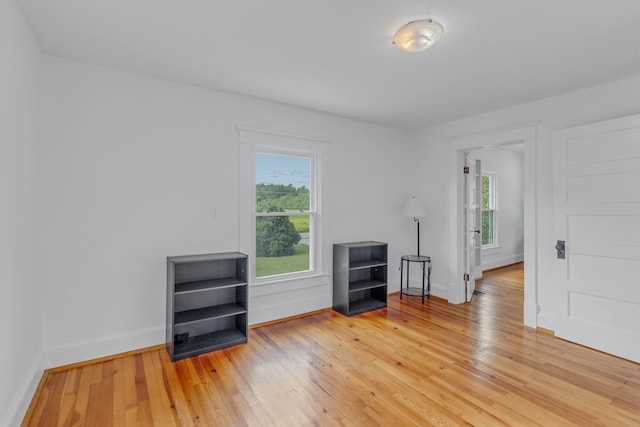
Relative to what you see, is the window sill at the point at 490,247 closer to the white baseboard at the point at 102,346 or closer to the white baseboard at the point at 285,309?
the white baseboard at the point at 285,309

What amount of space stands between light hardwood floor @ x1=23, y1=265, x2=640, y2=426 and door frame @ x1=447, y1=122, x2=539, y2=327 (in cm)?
62

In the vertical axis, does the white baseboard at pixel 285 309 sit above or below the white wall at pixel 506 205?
below

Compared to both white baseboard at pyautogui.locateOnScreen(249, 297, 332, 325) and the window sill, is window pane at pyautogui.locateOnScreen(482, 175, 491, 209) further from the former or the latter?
white baseboard at pyautogui.locateOnScreen(249, 297, 332, 325)

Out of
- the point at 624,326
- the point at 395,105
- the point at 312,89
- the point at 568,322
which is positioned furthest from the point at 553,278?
the point at 312,89

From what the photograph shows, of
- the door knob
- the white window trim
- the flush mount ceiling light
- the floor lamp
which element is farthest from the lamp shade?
the flush mount ceiling light

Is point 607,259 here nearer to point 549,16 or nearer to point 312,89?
point 549,16

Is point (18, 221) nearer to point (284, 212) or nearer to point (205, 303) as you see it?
point (205, 303)

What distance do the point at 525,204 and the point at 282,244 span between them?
2909 millimetres

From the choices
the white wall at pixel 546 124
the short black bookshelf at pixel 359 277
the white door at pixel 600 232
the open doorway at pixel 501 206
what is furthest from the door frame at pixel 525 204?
the open doorway at pixel 501 206

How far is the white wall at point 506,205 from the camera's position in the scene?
658 cm

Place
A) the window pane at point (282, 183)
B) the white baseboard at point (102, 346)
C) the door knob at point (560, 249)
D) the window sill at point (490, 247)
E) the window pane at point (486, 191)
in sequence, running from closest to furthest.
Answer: the white baseboard at point (102, 346) < the door knob at point (560, 249) < the window pane at point (282, 183) < the window sill at point (490, 247) < the window pane at point (486, 191)

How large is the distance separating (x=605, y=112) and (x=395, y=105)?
2018 millimetres

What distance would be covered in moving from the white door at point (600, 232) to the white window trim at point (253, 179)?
8.54ft

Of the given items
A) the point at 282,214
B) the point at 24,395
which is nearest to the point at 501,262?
the point at 282,214
